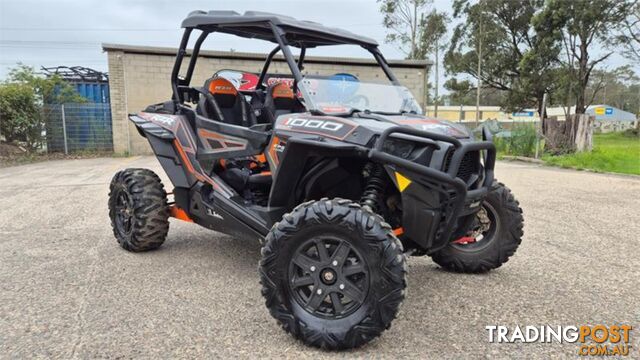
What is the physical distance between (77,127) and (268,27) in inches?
627

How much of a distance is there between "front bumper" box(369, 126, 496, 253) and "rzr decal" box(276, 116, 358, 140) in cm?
28

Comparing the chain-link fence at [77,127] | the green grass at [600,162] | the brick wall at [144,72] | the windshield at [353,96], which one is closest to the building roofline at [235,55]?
the brick wall at [144,72]

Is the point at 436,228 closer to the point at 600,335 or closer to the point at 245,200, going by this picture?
the point at 600,335

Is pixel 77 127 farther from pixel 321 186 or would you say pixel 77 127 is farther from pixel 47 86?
pixel 321 186

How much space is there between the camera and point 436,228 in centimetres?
298

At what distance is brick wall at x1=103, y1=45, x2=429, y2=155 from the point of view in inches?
667

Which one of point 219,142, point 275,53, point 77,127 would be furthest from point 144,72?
point 219,142

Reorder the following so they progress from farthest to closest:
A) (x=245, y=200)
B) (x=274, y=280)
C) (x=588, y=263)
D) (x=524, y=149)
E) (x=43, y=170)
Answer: (x=524, y=149) < (x=43, y=170) < (x=588, y=263) < (x=245, y=200) < (x=274, y=280)

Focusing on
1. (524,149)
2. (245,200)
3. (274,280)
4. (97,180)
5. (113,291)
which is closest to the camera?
(274,280)

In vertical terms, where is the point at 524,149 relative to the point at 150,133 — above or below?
below

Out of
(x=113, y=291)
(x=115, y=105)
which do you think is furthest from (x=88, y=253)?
(x=115, y=105)

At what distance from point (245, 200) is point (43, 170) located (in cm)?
1092

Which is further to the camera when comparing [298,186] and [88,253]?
[88,253]

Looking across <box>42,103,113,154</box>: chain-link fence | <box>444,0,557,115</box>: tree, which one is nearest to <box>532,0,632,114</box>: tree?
<box>444,0,557,115</box>: tree
